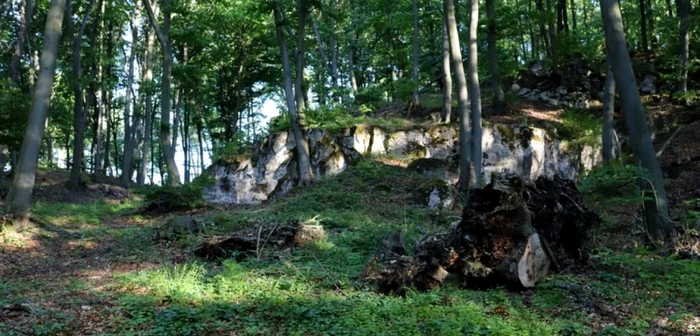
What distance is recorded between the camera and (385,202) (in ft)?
45.6

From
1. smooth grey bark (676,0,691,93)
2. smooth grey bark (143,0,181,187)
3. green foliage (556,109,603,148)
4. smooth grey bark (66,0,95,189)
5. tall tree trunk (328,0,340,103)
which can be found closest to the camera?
smooth grey bark (143,0,181,187)

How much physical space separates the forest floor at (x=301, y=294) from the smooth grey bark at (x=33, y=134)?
58cm

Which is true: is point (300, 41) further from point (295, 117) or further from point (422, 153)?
point (422, 153)

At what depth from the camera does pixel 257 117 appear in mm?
37031

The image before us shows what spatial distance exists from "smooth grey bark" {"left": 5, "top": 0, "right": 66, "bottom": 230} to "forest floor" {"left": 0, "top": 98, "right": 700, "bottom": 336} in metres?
0.58

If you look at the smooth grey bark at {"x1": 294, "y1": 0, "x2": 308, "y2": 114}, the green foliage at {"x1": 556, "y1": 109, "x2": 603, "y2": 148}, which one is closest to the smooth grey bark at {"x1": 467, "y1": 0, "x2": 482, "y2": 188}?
the smooth grey bark at {"x1": 294, "y1": 0, "x2": 308, "y2": 114}

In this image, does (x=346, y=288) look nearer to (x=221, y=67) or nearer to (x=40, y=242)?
(x=40, y=242)

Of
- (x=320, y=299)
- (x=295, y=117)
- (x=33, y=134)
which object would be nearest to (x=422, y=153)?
(x=295, y=117)

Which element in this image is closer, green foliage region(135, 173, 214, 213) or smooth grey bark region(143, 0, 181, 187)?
green foliage region(135, 173, 214, 213)

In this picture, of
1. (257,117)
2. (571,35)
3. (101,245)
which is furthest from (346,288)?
(257,117)

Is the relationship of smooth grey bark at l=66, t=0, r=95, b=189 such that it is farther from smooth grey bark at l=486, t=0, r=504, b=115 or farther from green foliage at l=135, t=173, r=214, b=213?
smooth grey bark at l=486, t=0, r=504, b=115

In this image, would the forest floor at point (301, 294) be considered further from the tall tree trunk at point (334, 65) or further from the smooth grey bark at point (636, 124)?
the tall tree trunk at point (334, 65)

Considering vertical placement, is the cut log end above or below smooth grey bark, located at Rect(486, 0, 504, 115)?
below

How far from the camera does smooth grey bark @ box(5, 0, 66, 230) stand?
32.6 ft
